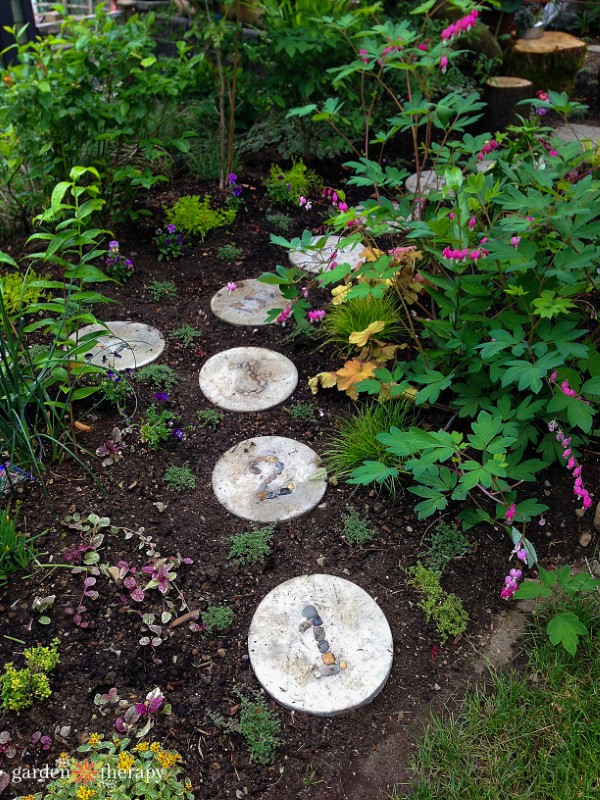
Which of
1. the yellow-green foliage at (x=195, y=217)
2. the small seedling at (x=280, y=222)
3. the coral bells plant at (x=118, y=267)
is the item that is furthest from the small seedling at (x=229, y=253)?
the coral bells plant at (x=118, y=267)

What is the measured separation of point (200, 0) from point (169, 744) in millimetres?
4004

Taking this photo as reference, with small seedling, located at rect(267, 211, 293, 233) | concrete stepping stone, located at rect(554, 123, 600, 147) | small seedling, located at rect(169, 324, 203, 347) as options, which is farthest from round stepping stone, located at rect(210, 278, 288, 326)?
concrete stepping stone, located at rect(554, 123, 600, 147)

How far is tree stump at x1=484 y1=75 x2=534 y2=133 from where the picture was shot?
4.73 metres

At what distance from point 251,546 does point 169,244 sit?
192 centimetres

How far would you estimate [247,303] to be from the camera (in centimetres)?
336

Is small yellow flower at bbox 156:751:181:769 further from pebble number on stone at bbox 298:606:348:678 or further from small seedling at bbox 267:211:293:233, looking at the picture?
small seedling at bbox 267:211:293:233

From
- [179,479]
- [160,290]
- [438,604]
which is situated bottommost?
[438,604]

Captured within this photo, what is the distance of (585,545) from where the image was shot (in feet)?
7.58

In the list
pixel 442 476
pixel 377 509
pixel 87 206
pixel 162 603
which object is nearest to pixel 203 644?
pixel 162 603

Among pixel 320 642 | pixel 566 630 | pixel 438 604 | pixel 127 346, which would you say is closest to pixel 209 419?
pixel 127 346

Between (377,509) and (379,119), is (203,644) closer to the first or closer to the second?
(377,509)

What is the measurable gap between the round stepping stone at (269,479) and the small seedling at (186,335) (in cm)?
69

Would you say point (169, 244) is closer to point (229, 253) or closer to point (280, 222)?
point (229, 253)

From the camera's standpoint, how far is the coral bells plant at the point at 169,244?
3.59 m
